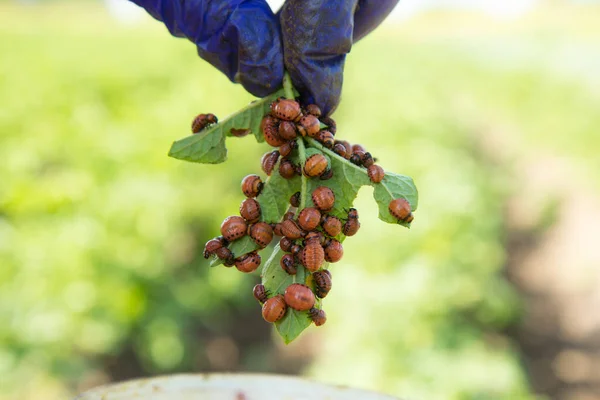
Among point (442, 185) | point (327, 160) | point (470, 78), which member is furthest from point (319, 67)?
point (470, 78)

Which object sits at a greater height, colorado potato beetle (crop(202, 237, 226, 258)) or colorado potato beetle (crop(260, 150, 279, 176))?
colorado potato beetle (crop(260, 150, 279, 176))

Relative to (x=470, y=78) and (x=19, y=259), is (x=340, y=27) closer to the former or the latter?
(x=19, y=259)

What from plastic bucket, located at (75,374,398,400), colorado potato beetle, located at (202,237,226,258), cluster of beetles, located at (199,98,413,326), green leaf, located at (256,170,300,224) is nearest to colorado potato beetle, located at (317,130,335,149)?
cluster of beetles, located at (199,98,413,326)

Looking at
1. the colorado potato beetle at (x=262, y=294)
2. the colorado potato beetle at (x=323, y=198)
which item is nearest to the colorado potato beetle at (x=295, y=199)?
the colorado potato beetle at (x=323, y=198)

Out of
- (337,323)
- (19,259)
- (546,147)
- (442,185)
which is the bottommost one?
(19,259)

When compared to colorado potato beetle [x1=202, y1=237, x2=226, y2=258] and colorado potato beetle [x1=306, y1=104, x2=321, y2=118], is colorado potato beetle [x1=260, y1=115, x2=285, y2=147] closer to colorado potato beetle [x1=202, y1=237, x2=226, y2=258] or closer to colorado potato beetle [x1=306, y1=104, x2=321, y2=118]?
colorado potato beetle [x1=306, y1=104, x2=321, y2=118]
